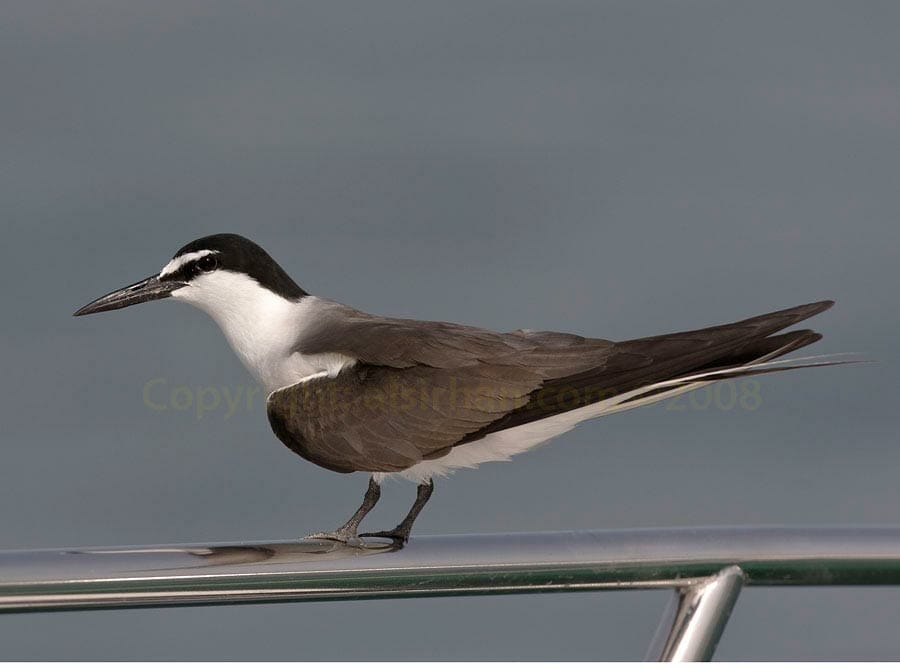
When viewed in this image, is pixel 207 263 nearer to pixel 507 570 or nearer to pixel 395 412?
pixel 395 412

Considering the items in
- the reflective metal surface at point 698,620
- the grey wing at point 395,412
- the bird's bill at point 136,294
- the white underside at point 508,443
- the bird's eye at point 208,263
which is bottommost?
the reflective metal surface at point 698,620

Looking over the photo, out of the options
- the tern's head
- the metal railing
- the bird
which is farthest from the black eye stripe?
the metal railing

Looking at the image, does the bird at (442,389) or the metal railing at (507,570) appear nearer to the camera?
the metal railing at (507,570)

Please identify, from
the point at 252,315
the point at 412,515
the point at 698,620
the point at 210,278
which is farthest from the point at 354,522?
the point at 698,620

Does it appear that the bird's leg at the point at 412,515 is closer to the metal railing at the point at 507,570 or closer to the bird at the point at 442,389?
the bird at the point at 442,389

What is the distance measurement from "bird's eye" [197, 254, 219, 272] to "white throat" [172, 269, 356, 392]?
1cm

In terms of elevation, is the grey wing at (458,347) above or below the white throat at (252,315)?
below

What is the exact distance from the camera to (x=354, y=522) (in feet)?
9.53

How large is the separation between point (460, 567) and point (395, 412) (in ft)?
3.80

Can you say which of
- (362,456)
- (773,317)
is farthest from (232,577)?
(773,317)

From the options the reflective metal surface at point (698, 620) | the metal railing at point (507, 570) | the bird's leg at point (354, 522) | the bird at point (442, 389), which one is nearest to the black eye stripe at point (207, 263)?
the bird at point (442, 389)

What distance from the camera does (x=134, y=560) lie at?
176 cm

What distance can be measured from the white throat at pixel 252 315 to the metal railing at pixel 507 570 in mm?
1386

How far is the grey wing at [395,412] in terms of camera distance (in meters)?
2.95
